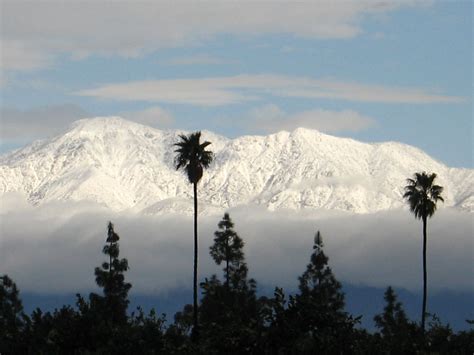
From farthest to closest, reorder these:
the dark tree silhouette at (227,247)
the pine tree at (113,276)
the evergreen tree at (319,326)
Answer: the dark tree silhouette at (227,247), the pine tree at (113,276), the evergreen tree at (319,326)

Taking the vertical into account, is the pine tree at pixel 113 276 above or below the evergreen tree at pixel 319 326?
above

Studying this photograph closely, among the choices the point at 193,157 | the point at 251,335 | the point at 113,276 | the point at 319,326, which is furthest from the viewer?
the point at 113,276

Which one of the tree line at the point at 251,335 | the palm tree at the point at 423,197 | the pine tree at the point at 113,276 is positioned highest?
the palm tree at the point at 423,197

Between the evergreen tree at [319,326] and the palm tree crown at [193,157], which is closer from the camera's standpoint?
the evergreen tree at [319,326]

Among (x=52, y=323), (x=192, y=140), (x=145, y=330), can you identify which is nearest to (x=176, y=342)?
(x=145, y=330)

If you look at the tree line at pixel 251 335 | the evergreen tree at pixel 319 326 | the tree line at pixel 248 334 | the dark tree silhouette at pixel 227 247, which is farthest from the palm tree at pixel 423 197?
the evergreen tree at pixel 319 326

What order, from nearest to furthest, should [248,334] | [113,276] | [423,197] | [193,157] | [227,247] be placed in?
[248,334]
[193,157]
[423,197]
[113,276]
[227,247]

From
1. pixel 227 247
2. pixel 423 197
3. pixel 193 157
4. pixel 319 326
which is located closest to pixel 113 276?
pixel 227 247

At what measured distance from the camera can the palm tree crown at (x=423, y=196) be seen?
13775 centimetres

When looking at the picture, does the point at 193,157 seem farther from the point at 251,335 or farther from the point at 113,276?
the point at 251,335

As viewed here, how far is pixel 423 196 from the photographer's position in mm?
138375

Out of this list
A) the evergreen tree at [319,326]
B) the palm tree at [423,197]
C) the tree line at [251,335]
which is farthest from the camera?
the palm tree at [423,197]

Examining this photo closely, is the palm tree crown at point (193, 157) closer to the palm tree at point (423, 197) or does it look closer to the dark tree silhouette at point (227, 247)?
the dark tree silhouette at point (227, 247)

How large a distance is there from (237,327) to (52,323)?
12.8m
